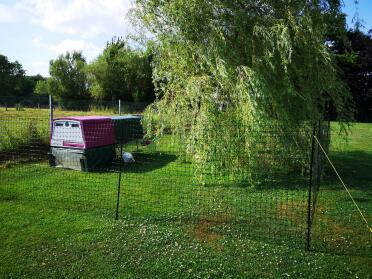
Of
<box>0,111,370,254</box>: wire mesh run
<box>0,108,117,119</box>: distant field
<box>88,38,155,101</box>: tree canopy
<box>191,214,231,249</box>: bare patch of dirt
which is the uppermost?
<box>88,38,155,101</box>: tree canopy

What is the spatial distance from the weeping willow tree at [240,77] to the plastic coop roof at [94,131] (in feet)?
4.39

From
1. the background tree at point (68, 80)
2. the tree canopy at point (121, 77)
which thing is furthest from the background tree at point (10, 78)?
the tree canopy at point (121, 77)

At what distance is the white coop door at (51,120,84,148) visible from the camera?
945 centimetres

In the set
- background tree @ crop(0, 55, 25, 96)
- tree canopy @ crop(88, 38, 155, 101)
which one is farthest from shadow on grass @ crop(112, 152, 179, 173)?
background tree @ crop(0, 55, 25, 96)

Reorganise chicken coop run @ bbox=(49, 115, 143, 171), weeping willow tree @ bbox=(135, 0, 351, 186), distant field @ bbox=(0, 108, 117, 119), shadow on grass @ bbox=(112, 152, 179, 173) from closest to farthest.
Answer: weeping willow tree @ bbox=(135, 0, 351, 186), chicken coop run @ bbox=(49, 115, 143, 171), shadow on grass @ bbox=(112, 152, 179, 173), distant field @ bbox=(0, 108, 117, 119)

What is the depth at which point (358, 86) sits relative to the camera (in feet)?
116

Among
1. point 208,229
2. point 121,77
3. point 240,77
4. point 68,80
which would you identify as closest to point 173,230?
point 208,229

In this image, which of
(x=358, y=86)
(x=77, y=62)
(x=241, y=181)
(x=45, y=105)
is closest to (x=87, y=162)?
(x=241, y=181)

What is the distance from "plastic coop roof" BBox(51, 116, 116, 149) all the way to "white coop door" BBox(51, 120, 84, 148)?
3 cm

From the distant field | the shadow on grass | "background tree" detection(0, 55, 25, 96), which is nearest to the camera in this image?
the shadow on grass

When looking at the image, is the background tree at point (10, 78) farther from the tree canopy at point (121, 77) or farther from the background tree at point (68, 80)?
the tree canopy at point (121, 77)

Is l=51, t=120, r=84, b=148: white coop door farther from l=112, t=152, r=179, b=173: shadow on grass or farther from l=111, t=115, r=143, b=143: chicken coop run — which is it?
l=111, t=115, r=143, b=143: chicken coop run

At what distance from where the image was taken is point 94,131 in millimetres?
9891

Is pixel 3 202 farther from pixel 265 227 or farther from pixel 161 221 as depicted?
pixel 265 227
